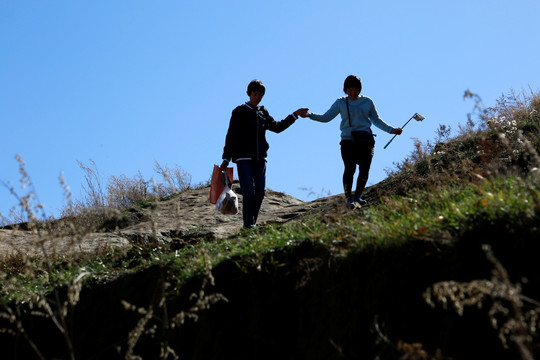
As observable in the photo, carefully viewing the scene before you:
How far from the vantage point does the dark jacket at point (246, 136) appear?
895cm

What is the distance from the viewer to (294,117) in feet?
31.1

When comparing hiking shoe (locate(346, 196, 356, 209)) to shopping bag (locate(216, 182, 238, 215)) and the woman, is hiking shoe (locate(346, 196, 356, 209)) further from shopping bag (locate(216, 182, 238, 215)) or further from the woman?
shopping bag (locate(216, 182, 238, 215))

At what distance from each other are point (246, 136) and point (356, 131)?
5.01ft

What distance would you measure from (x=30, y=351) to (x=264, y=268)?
9.22 ft

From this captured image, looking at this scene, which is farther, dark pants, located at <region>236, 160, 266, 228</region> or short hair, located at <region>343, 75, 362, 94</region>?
short hair, located at <region>343, 75, 362, 94</region>

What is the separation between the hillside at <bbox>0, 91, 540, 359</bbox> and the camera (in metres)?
4.00

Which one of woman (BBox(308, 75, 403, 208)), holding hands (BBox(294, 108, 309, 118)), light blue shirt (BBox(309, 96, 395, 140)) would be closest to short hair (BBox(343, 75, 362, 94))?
woman (BBox(308, 75, 403, 208))

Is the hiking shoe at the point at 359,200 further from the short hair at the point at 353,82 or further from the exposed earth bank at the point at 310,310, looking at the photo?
the exposed earth bank at the point at 310,310

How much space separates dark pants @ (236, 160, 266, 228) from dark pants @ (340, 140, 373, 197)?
3.77ft

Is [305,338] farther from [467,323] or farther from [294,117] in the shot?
[294,117]

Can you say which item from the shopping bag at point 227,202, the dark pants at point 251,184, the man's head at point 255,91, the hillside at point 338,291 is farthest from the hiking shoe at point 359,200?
the hillside at point 338,291

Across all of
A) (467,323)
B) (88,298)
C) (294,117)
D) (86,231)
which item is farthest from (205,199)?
(467,323)

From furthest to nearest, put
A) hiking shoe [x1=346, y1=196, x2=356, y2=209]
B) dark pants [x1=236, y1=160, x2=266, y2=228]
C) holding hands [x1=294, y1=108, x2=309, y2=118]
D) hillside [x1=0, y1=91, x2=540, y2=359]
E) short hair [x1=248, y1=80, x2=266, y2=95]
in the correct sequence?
1. holding hands [x1=294, y1=108, x2=309, y2=118]
2. short hair [x1=248, y1=80, x2=266, y2=95]
3. dark pants [x1=236, y1=160, x2=266, y2=228]
4. hiking shoe [x1=346, y1=196, x2=356, y2=209]
5. hillside [x1=0, y1=91, x2=540, y2=359]

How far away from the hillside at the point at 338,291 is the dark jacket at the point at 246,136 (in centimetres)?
201
